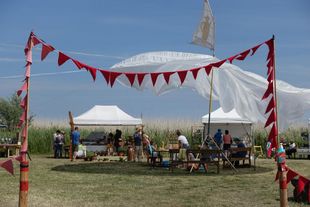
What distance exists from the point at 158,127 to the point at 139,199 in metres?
21.7

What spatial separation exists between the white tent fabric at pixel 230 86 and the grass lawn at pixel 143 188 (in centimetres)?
169

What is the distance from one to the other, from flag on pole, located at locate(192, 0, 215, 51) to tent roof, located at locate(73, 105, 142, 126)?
1036 cm

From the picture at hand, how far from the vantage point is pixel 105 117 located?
83.0 ft

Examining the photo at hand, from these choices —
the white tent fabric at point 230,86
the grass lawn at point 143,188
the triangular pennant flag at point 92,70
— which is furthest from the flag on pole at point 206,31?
the triangular pennant flag at point 92,70

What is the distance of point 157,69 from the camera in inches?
549

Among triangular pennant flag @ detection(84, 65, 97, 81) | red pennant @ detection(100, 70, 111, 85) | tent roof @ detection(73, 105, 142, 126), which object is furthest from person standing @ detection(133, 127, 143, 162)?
triangular pennant flag @ detection(84, 65, 97, 81)

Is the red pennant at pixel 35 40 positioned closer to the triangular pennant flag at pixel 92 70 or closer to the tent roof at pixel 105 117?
the triangular pennant flag at pixel 92 70

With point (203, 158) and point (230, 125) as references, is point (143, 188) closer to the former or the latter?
point (203, 158)

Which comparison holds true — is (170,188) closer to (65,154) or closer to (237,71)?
(237,71)

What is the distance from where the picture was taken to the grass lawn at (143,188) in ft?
28.6

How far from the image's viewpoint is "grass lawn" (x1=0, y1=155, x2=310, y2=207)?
872cm

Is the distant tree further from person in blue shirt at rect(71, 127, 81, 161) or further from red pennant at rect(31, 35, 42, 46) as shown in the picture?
red pennant at rect(31, 35, 42, 46)

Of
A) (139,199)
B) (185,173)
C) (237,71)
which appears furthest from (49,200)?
(237,71)

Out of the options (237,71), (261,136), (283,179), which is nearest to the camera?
(283,179)
